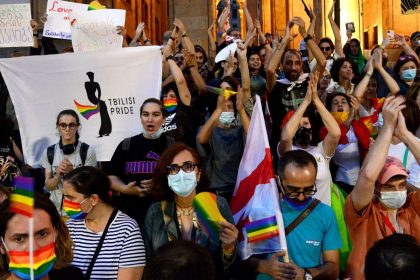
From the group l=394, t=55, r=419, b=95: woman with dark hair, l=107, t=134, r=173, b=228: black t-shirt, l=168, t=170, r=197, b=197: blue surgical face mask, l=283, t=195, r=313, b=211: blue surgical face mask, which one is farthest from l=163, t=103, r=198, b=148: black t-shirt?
l=394, t=55, r=419, b=95: woman with dark hair

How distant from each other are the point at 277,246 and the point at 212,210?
1.54 ft

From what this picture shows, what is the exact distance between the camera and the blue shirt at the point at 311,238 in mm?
4223

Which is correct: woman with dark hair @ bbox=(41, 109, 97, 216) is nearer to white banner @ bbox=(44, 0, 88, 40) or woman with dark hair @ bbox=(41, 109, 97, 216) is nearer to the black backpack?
the black backpack

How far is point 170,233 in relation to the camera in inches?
174

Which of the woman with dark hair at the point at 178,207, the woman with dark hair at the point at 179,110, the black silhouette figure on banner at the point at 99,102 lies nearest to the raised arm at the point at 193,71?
the woman with dark hair at the point at 179,110

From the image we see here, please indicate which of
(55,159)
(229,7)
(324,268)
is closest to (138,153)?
(55,159)

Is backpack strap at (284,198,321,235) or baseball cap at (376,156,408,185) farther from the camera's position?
baseball cap at (376,156,408,185)

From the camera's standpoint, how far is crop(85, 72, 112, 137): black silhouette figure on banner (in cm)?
735

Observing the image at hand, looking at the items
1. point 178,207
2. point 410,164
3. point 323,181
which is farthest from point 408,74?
point 178,207

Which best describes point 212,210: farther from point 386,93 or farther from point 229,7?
point 229,7

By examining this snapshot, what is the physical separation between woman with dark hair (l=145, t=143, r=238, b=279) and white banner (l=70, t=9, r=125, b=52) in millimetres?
3780

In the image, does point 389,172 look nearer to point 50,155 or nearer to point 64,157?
point 64,157

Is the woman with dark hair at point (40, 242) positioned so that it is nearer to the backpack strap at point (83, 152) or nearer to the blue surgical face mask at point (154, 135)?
the blue surgical face mask at point (154, 135)

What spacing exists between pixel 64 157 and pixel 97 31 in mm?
2456
